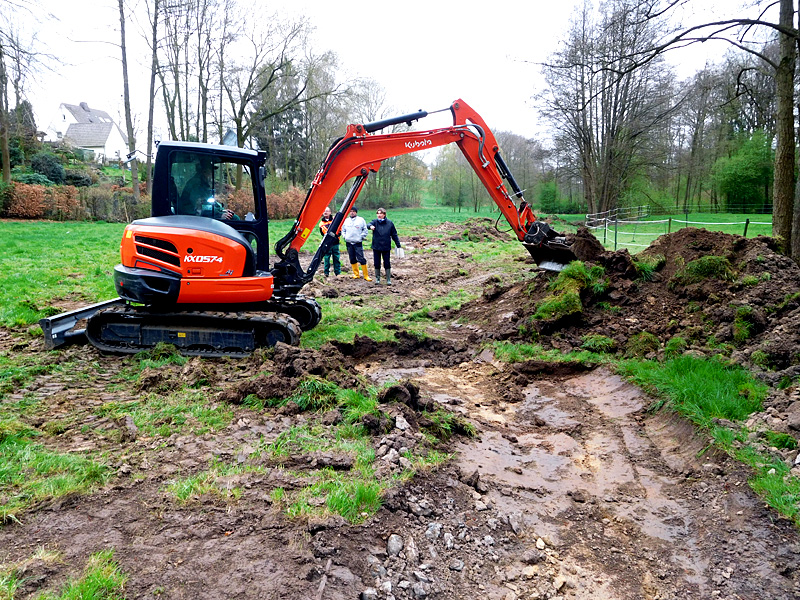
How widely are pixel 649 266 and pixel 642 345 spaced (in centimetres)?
217

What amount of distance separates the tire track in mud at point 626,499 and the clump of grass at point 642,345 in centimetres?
95

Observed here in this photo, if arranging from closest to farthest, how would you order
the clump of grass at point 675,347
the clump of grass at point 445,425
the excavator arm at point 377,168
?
the clump of grass at point 445,425, the clump of grass at point 675,347, the excavator arm at point 377,168

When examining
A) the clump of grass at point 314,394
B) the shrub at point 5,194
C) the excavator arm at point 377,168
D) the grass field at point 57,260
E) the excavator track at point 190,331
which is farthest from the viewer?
the shrub at point 5,194

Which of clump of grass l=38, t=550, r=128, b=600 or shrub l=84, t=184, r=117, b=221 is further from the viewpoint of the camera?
shrub l=84, t=184, r=117, b=221

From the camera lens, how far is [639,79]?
2770 cm

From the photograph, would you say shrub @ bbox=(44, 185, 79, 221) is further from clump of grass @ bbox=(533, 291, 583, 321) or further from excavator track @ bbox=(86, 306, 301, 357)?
clump of grass @ bbox=(533, 291, 583, 321)

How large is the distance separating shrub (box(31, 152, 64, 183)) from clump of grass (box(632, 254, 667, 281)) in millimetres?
32299

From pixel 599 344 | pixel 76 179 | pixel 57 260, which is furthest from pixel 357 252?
pixel 76 179

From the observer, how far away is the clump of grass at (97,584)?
2.62 meters

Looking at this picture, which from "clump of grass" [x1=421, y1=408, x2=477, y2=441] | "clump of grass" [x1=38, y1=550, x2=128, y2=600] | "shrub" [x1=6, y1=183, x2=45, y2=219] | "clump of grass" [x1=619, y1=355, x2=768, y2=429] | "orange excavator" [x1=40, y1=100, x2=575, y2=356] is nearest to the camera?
"clump of grass" [x1=38, y1=550, x2=128, y2=600]

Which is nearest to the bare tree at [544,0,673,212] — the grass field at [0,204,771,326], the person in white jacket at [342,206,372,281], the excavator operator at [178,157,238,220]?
the grass field at [0,204,771,326]

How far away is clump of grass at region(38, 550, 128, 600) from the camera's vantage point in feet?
8.60

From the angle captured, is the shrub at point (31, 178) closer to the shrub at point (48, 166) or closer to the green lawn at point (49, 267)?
the shrub at point (48, 166)

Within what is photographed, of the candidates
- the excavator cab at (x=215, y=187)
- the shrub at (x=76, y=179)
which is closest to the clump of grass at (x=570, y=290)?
the excavator cab at (x=215, y=187)
